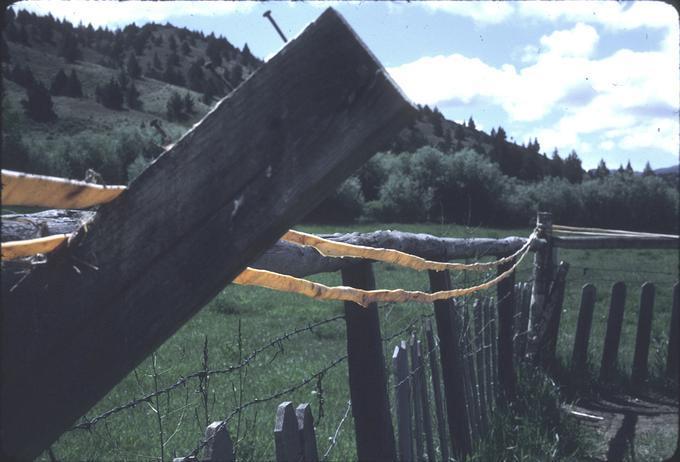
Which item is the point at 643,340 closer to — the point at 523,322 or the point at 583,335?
the point at 583,335

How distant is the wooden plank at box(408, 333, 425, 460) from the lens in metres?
3.10

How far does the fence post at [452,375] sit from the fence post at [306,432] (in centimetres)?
Result: 168

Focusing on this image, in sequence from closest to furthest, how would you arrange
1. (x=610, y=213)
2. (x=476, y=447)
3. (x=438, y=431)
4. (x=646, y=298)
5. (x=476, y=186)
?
(x=438, y=431) → (x=476, y=447) → (x=646, y=298) → (x=476, y=186) → (x=610, y=213)

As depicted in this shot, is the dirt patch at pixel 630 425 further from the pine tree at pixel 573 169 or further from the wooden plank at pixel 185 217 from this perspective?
the pine tree at pixel 573 169

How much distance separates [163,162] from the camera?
1.04 meters

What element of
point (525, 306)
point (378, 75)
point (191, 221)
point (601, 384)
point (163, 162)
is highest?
point (378, 75)

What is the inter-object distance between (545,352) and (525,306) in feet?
1.81

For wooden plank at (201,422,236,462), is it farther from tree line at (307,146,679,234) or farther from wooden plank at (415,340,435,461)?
tree line at (307,146,679,234)

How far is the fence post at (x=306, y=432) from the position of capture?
192 cm

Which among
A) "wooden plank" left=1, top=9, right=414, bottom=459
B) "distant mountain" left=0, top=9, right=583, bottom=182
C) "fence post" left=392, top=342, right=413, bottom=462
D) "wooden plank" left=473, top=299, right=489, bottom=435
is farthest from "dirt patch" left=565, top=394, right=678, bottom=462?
"wooden plank" left=1, top=9, right=414, bottom=459

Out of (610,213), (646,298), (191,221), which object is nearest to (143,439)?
(191,221)

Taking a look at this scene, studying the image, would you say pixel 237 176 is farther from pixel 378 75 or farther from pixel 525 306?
pixel 525 306

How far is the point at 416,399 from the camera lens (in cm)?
316

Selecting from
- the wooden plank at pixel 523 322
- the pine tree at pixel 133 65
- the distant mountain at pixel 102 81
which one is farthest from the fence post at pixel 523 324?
the pine tree at pixel 133 65
